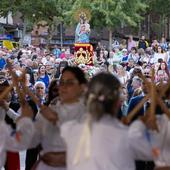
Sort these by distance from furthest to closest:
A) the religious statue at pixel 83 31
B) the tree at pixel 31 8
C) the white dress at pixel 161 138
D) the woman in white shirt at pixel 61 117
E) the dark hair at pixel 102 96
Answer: the religious statue at pixel 83 31, the tree at pixel 31 8, the woman in white shirt at pixel 61 117, the white dress at pixel 161 138, the dark hair at pixel 102 96

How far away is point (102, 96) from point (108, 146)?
0.91ft

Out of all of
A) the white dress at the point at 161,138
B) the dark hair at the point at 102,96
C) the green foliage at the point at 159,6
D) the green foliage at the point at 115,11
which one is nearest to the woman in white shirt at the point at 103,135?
the dark hair at the point at 102,96

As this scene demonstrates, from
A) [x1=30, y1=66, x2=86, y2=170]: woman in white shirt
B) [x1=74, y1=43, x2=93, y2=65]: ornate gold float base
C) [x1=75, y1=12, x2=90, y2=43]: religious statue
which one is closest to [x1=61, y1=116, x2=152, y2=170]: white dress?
[x1=30, y1=66, x2=86, y2=170]: woman in white shirt

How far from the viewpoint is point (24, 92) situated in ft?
13.9

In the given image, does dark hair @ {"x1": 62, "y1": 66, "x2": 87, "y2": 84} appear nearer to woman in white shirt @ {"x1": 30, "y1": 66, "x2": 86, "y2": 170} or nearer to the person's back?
woman in white shirt @ {"x1": 30, "y1": 66, "x2": 86, "y2": 170}

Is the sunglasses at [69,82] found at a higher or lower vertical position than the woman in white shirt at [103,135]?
higher

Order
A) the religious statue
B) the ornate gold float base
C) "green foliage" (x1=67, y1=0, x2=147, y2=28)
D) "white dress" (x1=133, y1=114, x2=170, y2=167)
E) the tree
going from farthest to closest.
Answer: "green foliage" (x1=67, y1=0, x2=147, y2=28)
the religious statue
the ornate gold float base
the tree
"white dress" (x1=133, y1=114, x2=170, y2=167)

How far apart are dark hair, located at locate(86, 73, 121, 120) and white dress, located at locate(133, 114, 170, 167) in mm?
265

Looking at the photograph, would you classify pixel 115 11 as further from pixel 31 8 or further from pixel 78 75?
pixel 78 75

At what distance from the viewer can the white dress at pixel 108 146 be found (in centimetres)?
310

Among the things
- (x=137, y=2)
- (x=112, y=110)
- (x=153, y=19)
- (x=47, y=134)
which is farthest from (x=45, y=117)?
(x=153, y=19)

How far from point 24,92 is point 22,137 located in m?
0.55

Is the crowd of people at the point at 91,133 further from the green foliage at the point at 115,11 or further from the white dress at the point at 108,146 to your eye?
the green foliage at the point at 115,11

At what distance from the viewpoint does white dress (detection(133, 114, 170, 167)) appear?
3.31 metres
